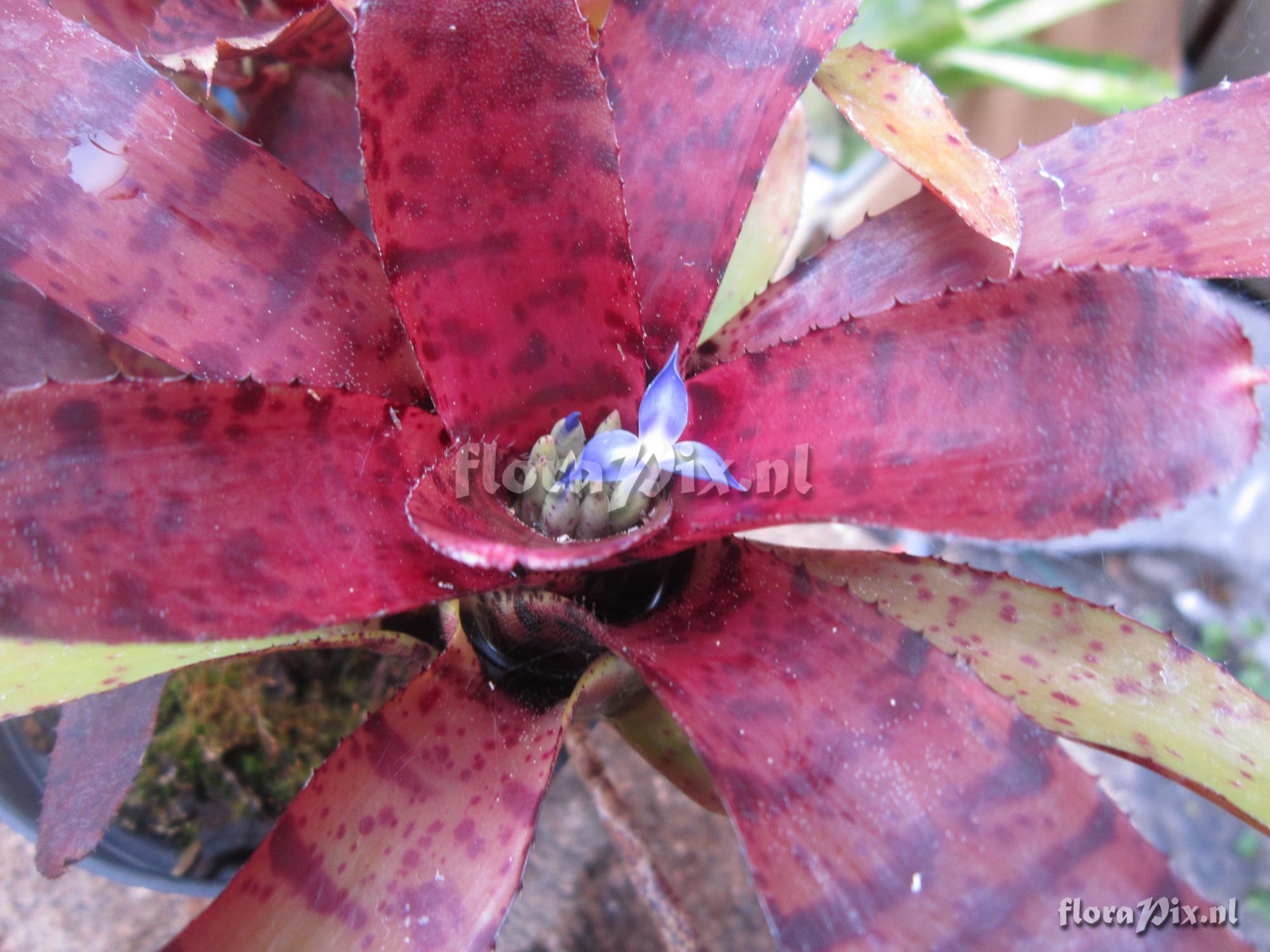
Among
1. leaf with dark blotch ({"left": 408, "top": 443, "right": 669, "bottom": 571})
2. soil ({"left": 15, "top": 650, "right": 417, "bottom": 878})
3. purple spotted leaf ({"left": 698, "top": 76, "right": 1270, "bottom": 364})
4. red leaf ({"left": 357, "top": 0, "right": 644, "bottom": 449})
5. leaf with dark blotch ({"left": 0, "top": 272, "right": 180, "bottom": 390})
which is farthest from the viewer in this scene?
soil ({"left": 15, "top": 650, "right": 417, "bottom": 878})

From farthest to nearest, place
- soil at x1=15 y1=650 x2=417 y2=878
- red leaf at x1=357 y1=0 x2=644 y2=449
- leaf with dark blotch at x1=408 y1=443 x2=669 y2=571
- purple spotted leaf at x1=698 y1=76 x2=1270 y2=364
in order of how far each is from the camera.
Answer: soil at x1=15 y1=650 x2=417 y2=878 < purple spotted leaf at x1=698 y1=76 x2=1270 y2=364 < red leaf at x1=357 y1=0 x2=644 y2=449 < leaf with dark blotch at x1=408 y1=443 x2=669 y2=571

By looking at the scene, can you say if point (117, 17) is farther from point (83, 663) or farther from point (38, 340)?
point (83, 663)

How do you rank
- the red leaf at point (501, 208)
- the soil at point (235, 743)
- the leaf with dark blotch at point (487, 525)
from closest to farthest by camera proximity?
1. the leaf with dark blotch at point (487, 525)
2. the red leaf at point (501, 208)
3. the soil at point (235, 743)

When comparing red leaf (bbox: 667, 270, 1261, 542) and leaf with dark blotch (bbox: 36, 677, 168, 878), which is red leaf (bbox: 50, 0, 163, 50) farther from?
red leaf (bbox: 667, 270, 1261, 542)

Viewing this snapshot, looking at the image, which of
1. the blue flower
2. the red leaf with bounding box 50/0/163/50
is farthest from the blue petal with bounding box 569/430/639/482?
the red leaf with bounding box 50/0/163/50

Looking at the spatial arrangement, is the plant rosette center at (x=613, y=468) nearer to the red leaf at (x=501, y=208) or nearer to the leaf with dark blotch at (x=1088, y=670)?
the red leaf at (x=501, y=208)

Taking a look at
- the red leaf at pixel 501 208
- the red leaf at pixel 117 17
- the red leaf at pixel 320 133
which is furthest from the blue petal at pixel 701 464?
the red leaf at pixel 117 17

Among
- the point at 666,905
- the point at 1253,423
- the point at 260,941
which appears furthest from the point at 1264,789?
the point at 260,941
